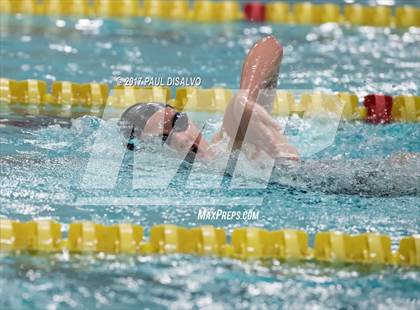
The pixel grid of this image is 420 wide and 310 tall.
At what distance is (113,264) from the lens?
330cm

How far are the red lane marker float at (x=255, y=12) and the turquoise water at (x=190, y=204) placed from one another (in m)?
1.56

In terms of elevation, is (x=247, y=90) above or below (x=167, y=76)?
above

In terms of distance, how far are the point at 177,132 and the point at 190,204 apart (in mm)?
558

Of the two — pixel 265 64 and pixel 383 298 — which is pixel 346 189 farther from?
pixel 383 298

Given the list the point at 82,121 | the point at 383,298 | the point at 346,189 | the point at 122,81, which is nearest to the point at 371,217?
the point at 346,189

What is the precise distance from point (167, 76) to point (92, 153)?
6.21 feet

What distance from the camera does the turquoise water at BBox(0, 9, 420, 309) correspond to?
308 cm

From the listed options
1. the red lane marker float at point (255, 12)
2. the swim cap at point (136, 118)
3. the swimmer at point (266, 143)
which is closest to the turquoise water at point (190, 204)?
the swimmer at point (266, 143)

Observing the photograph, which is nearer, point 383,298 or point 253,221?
point 383,298

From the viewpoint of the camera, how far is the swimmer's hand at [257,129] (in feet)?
13.9

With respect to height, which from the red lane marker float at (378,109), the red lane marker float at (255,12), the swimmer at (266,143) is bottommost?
the red lane marker float at (255,12)

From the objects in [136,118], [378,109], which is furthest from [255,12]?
[136,118]

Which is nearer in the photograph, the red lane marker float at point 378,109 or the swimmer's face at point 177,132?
the swimmer's face at point 177,132

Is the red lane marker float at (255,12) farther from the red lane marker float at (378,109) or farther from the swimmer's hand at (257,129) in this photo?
the swimmer's hand at (257,129)
